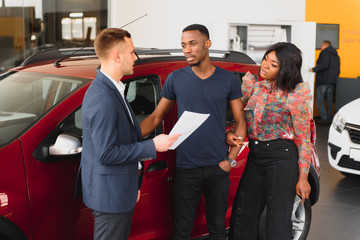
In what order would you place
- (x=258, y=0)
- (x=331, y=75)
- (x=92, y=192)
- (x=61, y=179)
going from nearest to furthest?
1. (x=92, y=192)
2. (x=61, y=179)
3. (x=258, y=0)
4. (x=331, y=75)

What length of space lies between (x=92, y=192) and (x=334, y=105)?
11.5 metres

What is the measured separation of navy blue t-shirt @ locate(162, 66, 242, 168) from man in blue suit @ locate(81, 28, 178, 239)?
2.30ft

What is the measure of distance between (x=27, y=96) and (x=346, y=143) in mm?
4173

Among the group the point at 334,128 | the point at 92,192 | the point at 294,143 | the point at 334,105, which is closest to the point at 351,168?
the point at 334,128

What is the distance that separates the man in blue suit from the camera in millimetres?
2344

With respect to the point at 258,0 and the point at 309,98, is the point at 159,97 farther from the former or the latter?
the point at 258,0

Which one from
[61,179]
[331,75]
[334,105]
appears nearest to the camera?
[61,179]

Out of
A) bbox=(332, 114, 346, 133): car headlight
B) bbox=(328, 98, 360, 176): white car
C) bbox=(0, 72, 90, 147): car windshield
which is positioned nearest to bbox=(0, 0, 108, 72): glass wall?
bbox=(332, 114, 346, 133): car headlight

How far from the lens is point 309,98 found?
3.14 m

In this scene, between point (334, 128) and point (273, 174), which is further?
A: point (334, 128)

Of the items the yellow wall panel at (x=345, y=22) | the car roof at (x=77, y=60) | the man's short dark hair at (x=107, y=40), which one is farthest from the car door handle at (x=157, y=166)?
the yellow wall panel at (x=345, y=22)

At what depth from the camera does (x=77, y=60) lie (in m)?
3.54

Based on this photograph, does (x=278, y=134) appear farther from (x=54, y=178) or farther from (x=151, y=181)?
(x=54, y=178)

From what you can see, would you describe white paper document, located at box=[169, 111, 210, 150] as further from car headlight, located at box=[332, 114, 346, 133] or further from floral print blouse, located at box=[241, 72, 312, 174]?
car headlight, located at box=[332, 114, 346, 133]
